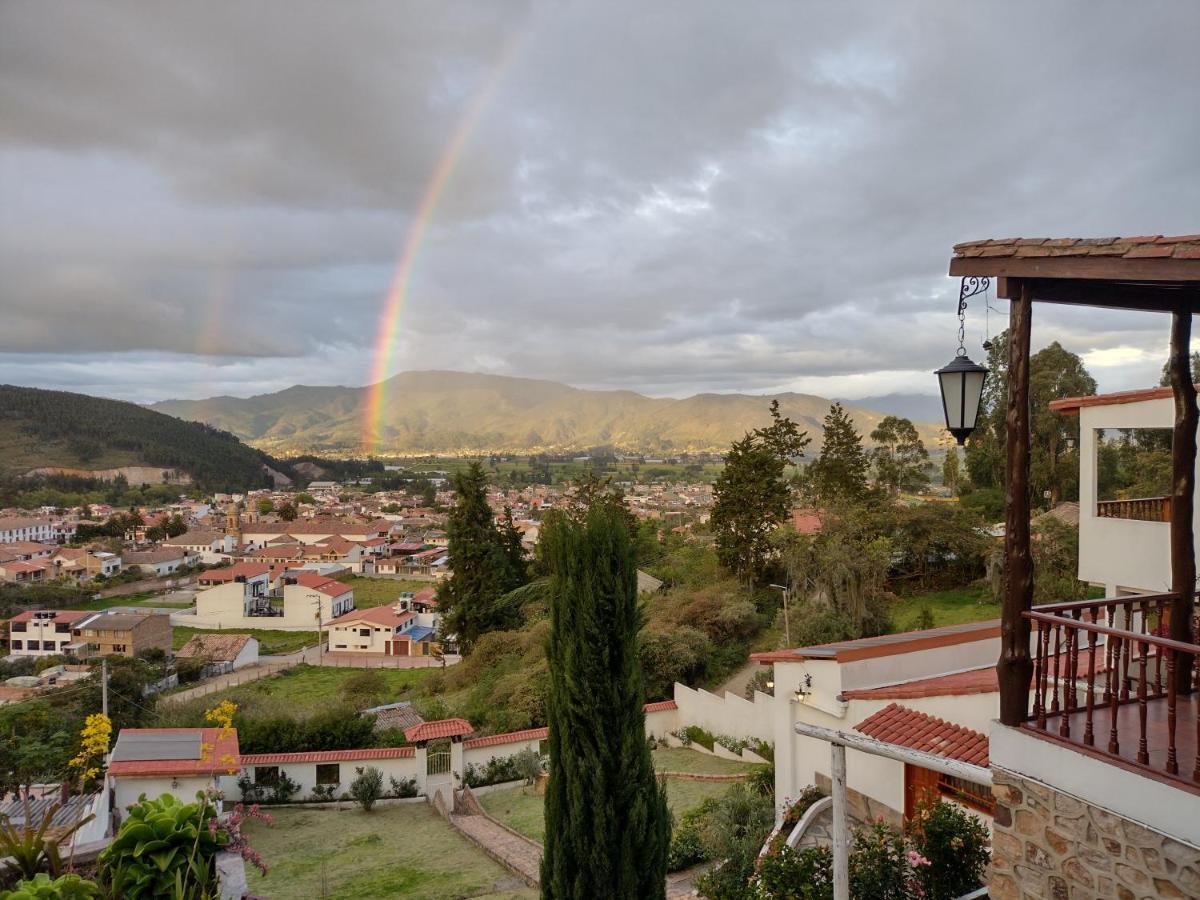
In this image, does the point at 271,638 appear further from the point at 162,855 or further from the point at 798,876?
the point at 162,855

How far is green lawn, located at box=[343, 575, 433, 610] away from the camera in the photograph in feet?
166

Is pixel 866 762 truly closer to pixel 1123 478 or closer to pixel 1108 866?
pixel 1108 866

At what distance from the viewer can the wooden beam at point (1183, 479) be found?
392 centimetres

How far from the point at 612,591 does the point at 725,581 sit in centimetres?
1555

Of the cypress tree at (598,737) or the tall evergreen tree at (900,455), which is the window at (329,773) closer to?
the cypress tree at (598,737)

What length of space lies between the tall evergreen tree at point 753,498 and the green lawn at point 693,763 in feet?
23.7

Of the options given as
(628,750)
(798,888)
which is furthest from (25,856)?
(798,888)

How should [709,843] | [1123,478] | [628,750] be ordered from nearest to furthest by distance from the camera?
[628,750], [709,843], [1123,478]

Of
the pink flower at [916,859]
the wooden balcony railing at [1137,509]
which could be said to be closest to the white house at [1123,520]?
the wooden balcony railing at [1137,509]

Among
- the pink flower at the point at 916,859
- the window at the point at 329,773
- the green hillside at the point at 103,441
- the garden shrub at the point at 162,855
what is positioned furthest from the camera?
the green hillside at the point at 103,441

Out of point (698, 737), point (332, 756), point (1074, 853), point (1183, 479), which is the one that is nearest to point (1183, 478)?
point (1183, 479)

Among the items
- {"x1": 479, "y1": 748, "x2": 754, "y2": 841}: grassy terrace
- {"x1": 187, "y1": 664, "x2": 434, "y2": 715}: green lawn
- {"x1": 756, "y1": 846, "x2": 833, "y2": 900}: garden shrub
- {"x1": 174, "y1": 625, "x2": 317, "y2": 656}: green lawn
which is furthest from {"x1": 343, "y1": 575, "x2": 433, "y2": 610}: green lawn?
{"x1": 756, "y1": 846, "x2": 833, "y2": 900}: garden shrub

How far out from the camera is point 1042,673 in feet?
10.7

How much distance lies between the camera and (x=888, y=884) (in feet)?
15.0
